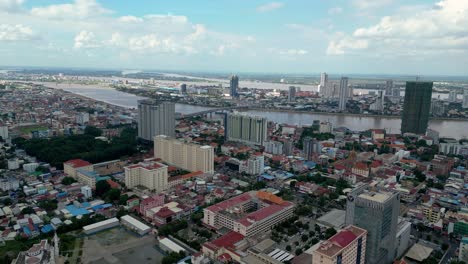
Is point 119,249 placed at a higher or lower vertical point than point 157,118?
lower

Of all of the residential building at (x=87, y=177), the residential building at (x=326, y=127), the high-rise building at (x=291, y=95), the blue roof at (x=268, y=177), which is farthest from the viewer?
the high-rise building at (x=291, y=95)

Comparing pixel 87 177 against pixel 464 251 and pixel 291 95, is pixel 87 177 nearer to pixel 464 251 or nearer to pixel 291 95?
pixel 464 251

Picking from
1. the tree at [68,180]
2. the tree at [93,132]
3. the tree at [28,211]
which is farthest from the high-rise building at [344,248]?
the tree at [93,132]

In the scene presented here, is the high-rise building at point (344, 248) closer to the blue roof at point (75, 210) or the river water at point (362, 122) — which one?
the blue roof at point (75, 210)

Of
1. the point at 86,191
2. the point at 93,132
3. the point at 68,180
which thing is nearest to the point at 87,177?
the point at 68,180

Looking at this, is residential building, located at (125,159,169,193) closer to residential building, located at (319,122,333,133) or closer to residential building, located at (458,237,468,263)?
residential building, located at (458,237,468,263)
